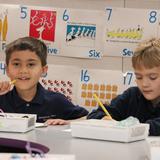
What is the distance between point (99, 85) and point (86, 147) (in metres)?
1.24

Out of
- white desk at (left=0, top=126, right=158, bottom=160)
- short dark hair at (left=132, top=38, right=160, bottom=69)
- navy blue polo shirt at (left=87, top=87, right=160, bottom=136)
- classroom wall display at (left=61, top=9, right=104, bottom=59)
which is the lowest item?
white desk at (left=0, top=126, right=158, bottom=160)

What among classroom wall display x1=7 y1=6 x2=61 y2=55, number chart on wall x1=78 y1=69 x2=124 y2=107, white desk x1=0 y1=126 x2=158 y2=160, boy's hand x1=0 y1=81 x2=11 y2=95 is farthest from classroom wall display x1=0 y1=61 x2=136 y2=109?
white desk x1=0 y1=126 x2=158 y2=160

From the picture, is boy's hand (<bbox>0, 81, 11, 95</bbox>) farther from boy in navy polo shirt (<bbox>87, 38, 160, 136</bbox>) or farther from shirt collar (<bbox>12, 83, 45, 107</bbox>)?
boy in navy polo shirt (<bbox>87, 38, 160, 136</bbox>)

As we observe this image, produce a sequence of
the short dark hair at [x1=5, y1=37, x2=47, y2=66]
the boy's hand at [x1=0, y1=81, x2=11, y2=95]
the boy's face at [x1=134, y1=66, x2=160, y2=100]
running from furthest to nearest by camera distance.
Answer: the short dark hair at [x1=5, y1=37, x2=47, y2=66] → the boy's hand at [x1=0, y1=81, x2=11, y2=95] → the boy's face at [x1=134, y1=66, x2=160, y2=100]

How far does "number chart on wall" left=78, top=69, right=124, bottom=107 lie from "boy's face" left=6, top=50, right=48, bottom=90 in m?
0.35

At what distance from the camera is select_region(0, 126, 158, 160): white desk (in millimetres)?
814

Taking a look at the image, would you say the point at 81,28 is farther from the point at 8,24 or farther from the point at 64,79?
the point at 8,24

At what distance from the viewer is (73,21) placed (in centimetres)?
214

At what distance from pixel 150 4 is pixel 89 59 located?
415mm

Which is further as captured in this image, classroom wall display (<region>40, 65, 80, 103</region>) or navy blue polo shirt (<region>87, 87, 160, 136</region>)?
classroom wall display (<region>40, 65, 80, 103</region>)

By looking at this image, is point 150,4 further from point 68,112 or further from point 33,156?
point 33,156

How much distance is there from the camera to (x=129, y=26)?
6.97ft

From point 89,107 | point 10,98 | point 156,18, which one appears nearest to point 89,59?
point 89,107

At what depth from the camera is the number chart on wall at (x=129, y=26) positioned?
211cm
